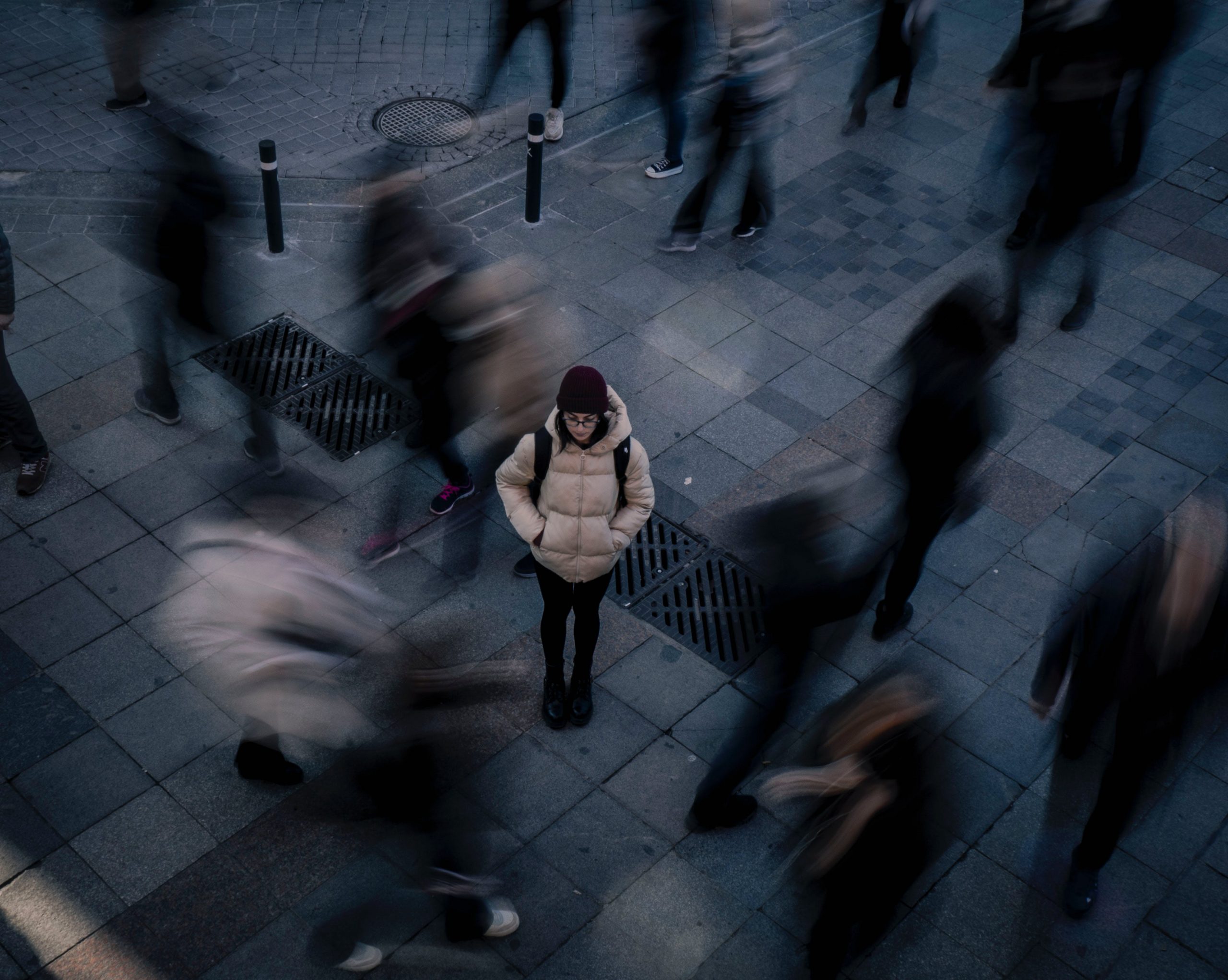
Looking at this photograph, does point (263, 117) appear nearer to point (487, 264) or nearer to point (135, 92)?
point (135, 92)

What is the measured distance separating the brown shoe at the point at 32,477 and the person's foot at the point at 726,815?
4101 millimetres

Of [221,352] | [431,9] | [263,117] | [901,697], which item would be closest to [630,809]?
[901,697]

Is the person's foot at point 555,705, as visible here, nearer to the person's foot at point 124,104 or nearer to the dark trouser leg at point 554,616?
the dark trouser leg at point 554,616

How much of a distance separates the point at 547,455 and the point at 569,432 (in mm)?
162

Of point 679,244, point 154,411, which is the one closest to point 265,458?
point 154,411

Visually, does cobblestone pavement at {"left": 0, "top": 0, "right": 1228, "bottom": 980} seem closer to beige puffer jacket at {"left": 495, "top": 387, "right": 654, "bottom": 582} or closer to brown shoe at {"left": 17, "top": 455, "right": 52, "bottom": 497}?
brown shoe at {"left": 17, "top": 455, "right": 52, "bottom": 497}

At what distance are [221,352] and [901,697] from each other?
5403 mm

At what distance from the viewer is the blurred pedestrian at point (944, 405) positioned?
5766 millimetres

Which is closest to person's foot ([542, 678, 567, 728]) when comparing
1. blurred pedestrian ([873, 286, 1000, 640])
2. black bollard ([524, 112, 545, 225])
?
blurred pedestrian ([873, 286, 1000, 640])

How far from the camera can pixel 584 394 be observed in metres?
5.19

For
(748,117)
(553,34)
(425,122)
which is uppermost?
(748,117)

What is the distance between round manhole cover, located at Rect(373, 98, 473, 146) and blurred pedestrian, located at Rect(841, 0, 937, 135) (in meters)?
3.33

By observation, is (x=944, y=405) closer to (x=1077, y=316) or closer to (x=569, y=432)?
(x=569, y=432)

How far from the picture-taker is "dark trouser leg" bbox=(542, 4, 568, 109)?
1063cm
